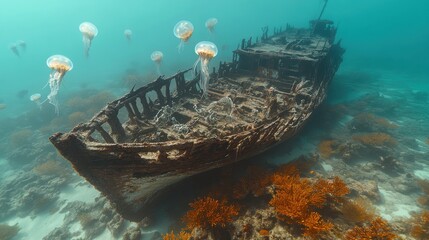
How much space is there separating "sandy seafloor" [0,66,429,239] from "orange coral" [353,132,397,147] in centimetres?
39

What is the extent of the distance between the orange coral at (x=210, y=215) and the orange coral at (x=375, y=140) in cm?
866

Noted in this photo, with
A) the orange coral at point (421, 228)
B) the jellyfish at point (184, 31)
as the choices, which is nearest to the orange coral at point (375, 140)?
the orange coral at point (421, 228)

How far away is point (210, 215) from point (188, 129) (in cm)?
285

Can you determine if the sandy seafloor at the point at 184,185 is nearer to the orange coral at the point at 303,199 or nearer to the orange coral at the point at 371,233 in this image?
the orange coral at the point at 303,199

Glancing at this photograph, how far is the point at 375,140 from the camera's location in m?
11.5

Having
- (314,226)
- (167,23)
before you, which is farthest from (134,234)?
(167,23)

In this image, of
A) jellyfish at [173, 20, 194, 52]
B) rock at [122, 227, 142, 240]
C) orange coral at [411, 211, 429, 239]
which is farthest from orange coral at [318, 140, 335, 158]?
rock at [122, 227, 142, 240]

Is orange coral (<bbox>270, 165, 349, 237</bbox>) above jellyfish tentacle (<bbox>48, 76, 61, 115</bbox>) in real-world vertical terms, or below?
below

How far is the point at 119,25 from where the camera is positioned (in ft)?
526

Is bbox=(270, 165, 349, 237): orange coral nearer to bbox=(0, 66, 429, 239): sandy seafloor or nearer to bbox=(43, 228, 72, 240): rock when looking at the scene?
bbox=(0, 66, 429, 239): sandy seafloor

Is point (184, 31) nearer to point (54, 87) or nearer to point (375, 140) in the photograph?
point (54, 87)

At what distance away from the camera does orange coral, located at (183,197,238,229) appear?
5.84m

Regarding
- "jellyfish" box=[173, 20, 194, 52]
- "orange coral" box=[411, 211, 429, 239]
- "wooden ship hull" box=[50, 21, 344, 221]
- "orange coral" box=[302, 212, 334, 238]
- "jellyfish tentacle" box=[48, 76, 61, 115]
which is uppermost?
"jellyfish" box=[173, 20, 194, 52]

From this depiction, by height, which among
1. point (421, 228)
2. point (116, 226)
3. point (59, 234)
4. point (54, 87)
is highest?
point (54, 87)
